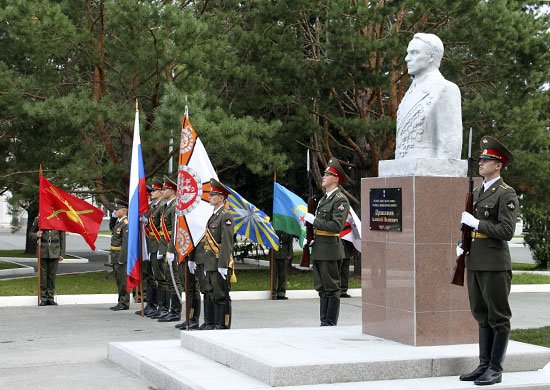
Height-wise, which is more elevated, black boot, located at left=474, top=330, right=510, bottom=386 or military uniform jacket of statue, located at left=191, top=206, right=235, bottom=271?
military uniform jacket of statue, located at left=191, top=206, right=235, bottom=271

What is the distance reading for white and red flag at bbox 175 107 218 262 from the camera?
11219mm

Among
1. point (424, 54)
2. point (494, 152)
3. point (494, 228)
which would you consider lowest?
point (494, 228)

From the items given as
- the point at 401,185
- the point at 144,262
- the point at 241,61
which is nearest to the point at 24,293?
the point at 144,262

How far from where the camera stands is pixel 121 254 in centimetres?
1502

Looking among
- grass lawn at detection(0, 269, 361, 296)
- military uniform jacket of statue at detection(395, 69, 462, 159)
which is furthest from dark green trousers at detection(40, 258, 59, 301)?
military uniform jacket of statue at detection(395, 69, 462, 159)

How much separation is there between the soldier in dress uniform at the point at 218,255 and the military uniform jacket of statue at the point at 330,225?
104 cm

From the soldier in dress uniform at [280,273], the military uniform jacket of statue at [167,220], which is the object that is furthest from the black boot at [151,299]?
the soldier in dress uniform at [280,273]

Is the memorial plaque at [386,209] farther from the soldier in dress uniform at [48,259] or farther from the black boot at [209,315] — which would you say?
the soldier in dress uniform at [48,259]

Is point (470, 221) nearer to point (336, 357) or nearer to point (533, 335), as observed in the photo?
point (336, 357)

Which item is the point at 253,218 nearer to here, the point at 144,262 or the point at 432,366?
the point at 144,262

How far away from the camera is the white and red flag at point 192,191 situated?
36.8 ft

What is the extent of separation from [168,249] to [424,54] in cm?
508

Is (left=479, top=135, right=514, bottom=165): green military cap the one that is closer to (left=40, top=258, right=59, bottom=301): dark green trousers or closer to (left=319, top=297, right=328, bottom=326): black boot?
(left=319, top=297, right=328, bottom=326): black boot

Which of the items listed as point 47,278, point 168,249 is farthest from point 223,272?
point 47,278
